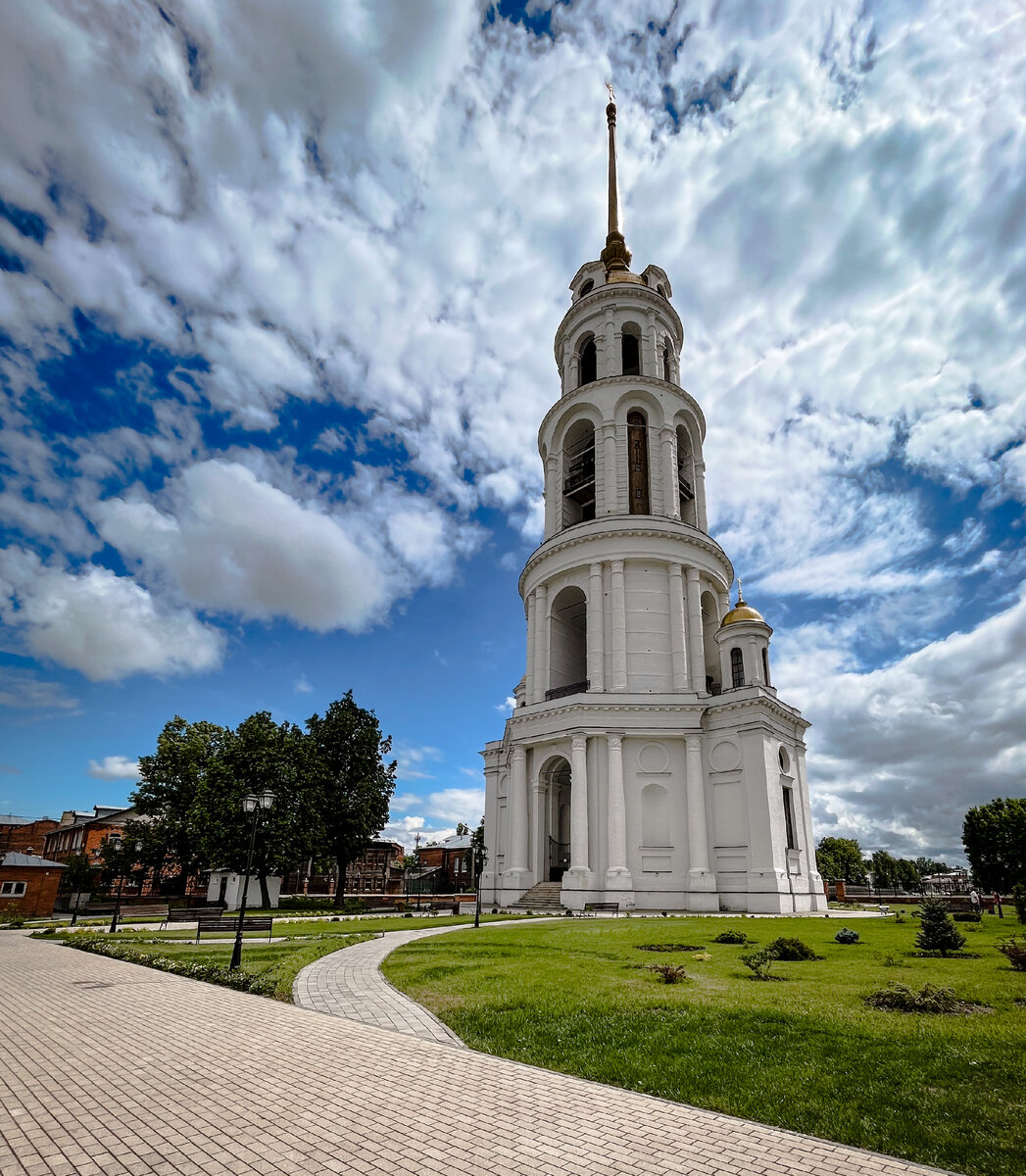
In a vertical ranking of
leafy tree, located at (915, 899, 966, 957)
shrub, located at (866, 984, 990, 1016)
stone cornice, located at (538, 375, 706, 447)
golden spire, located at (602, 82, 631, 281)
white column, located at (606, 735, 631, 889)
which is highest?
golden spire, located at (602, 82, 631, 281)

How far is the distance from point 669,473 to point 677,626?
10.2 m

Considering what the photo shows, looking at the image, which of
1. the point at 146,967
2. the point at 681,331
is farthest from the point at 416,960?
the point at 681,331

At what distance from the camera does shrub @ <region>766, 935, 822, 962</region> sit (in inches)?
592

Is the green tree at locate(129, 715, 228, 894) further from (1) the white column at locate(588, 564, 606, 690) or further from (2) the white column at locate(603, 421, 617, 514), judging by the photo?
(2) the white column at locate(603, 421, 617, 514)

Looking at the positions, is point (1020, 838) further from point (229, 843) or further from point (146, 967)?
point (146, 967)

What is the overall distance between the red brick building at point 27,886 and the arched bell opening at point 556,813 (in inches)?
1096

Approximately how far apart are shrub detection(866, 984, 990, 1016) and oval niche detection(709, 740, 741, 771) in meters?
24.4

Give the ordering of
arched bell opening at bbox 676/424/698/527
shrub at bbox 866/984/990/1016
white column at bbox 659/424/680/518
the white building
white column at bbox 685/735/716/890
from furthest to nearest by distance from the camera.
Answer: arched bell opening at bbox 676/424/698/527 < white column at bbox 659/424/680/518 < the white building < white column at bbox 685/735/716/890 < shrub at bbox 866/984/990/1016

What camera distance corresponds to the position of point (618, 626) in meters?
38.2

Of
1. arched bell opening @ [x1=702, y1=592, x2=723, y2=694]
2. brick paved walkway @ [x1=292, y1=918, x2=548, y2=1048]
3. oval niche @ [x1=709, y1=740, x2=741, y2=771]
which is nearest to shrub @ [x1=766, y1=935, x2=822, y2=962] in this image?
brick paved walkway @ [x1=292, y1=918, x2=548, y2=1048]

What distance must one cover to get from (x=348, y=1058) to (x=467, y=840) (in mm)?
88271

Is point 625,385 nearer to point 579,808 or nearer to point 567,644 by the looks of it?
point 567,644

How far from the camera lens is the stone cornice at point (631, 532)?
39.5 metres

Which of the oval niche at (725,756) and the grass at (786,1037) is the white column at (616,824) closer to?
the oval niche at (725,756)
